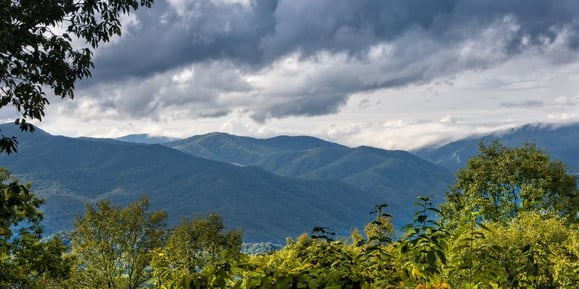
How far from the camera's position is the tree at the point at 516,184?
5934 centimetres

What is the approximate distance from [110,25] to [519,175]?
6003 centimetres

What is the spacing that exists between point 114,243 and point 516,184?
172 ft

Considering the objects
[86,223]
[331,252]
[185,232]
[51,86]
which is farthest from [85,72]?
[185,232]

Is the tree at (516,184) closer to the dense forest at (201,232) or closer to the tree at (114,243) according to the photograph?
the dense forest at (201,232)

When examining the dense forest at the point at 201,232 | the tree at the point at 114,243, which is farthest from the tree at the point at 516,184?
the tree at the point at 114,243

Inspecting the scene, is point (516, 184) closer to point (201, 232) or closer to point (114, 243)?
point (201, 232)

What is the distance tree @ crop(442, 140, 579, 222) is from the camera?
59.3 m

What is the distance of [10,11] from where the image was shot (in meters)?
14.1

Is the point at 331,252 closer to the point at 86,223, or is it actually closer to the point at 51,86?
the point at 51,86

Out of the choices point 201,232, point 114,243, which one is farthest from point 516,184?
point 114,243

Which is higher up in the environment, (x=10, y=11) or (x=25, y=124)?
(x=10, y=11)

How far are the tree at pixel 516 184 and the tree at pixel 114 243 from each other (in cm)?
3776

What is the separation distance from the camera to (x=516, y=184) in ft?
208

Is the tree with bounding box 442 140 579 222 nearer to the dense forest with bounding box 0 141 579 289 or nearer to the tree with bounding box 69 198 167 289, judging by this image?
the dense forest with bounding box 0 141 579 289
